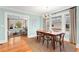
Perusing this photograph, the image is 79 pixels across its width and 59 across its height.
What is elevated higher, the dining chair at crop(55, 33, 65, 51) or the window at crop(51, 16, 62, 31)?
the window at crop(51, 16, 62, 31)

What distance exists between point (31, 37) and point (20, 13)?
601mm

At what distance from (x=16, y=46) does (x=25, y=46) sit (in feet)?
0.66

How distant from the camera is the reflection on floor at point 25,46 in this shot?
1.82 metres

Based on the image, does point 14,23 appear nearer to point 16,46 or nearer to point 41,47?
point 16,46

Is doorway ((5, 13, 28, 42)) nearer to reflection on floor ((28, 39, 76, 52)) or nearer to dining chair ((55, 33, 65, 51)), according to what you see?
reflection on floor ((28, 39, 76, 52))

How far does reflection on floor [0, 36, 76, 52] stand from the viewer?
1816 mm

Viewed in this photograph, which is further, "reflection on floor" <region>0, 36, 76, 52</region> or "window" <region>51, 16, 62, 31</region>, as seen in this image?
"window" <region>51, 16, 62, 31</region>

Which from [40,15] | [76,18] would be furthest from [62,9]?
[40,15]

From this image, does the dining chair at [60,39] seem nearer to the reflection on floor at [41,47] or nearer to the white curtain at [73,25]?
the reflection on floor at [41,47]

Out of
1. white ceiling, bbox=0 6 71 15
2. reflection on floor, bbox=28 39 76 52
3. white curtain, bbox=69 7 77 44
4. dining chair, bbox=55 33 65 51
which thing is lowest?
reflection on floor, bbox=28 39 76 52

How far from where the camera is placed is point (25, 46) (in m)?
1.92

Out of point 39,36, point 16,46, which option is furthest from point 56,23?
point 16,46

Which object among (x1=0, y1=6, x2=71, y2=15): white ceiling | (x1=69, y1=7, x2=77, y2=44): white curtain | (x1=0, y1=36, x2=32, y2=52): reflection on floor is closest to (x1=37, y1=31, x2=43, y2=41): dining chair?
(x1=0, y1=36, x2=32, y2=52): reflection on floor
